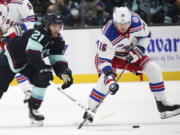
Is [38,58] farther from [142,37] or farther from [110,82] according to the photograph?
[142,37]

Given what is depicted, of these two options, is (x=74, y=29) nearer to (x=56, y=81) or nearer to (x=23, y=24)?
(x=56, y=81)

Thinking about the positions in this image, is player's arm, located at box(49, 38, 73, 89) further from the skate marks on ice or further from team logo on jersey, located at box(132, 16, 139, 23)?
team logo on jersey, located at box(132, 16, 139, 23)

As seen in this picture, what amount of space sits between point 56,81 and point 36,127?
3.08 m

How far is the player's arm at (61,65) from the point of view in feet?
17.7

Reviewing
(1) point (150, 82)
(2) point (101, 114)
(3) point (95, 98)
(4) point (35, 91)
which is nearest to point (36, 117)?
(4) point (35, 91)

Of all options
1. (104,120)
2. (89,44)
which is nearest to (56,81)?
(89,44)

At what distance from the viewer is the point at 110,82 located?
5.31 metres

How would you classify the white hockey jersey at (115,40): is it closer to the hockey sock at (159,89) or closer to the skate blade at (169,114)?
the hockey sock at (159,89)

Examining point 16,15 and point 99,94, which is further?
point 16,15

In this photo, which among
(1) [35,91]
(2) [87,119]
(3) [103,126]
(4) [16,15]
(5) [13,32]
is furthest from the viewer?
(4) [16,15]

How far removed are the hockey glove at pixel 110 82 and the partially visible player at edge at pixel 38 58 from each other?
0.30 meters

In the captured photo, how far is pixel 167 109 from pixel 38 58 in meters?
1.25

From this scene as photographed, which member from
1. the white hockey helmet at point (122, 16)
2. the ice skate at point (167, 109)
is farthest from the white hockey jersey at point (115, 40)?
the ice skate at point (167, 109)

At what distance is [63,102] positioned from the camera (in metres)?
7.18
